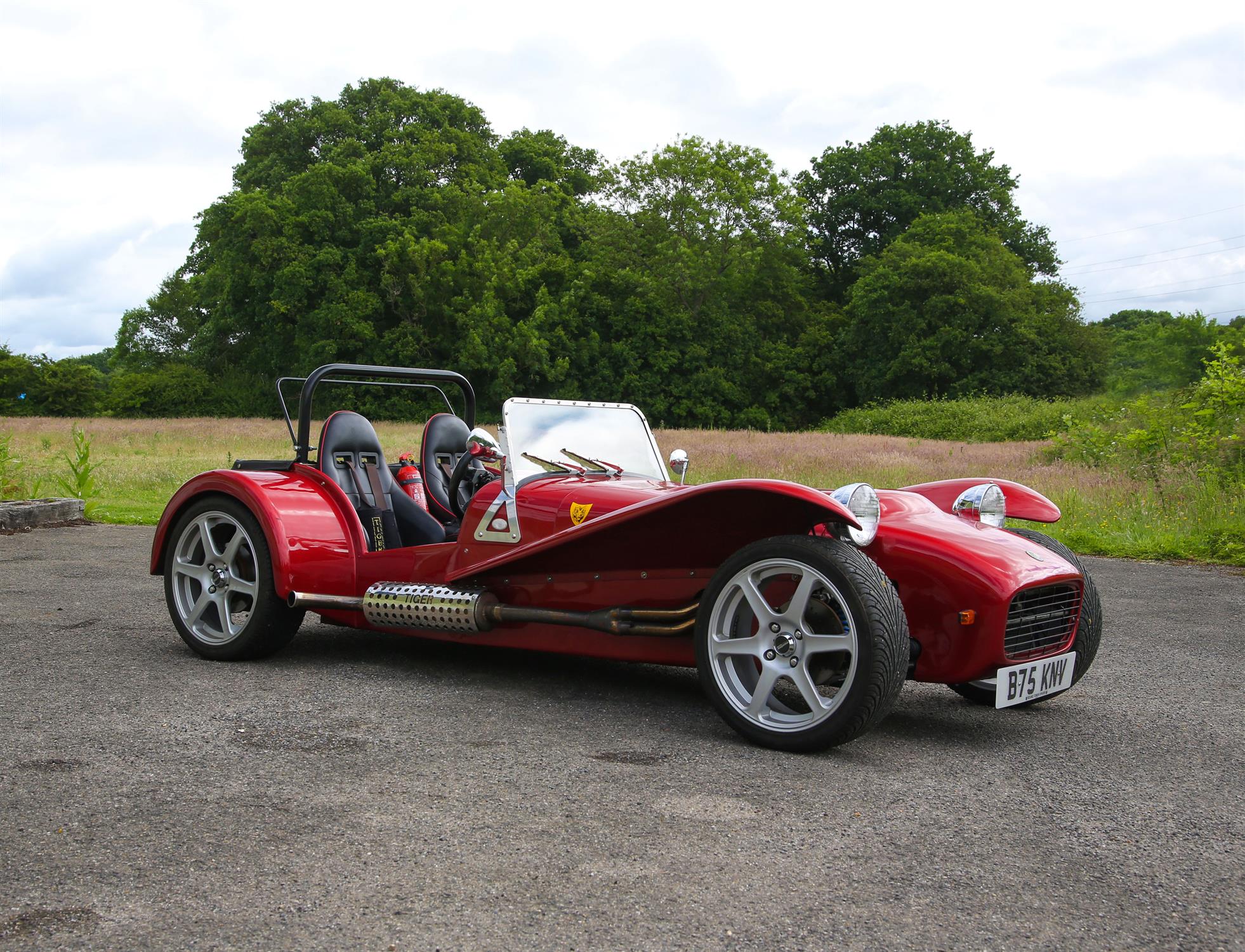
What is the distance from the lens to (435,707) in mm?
4680

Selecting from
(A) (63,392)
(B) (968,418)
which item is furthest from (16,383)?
(B) (968,418)

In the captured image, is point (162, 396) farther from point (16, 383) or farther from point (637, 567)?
point (637, 567)

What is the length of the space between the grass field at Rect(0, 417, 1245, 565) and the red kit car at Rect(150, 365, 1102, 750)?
276 inches

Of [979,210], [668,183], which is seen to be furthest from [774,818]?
[979,210]

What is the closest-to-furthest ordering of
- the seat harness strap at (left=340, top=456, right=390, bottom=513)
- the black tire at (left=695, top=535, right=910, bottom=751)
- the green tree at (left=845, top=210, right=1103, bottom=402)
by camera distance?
the black tire at (left=695, top=535, right=910, bottom=751) < the seat harness strap at (left=340, top=456, right=390, bottom=513) < the green tree at (left=845, top=210, right=1103, bottom=402)

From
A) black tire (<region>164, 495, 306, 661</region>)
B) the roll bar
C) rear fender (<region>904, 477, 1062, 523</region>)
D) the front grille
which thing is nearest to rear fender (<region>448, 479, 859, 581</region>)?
the front grille

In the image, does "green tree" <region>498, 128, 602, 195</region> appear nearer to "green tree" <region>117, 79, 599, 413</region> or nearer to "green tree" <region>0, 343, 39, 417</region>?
"green tree" <region>117, 79, 599, 413</region>

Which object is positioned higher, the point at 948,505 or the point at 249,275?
the point at 249,275

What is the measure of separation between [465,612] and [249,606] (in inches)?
62.2

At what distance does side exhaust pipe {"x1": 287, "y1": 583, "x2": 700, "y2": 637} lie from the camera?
4508 millimetres

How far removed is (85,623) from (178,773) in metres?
3.44

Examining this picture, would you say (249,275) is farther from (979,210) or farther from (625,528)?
(625,528)

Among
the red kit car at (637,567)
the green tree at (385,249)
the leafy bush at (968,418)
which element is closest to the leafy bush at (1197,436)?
the red kit car at (637,567)

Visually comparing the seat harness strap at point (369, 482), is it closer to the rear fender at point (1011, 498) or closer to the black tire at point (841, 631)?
the black tire at point (841, 631)
